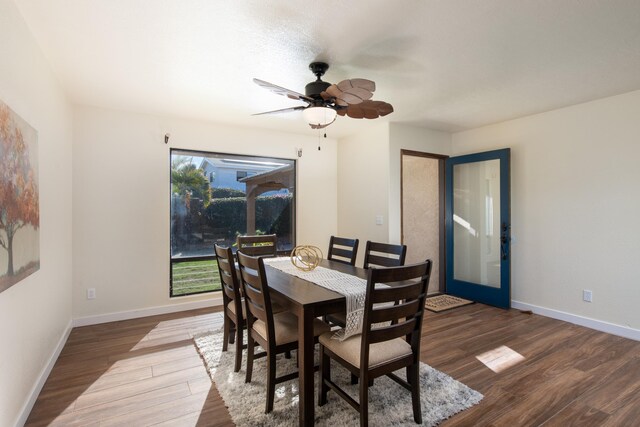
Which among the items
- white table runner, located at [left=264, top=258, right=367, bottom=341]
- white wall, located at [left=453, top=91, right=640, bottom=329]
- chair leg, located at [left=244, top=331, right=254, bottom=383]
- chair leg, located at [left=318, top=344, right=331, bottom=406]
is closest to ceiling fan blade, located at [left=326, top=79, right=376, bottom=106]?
white table runner, located at [left=264, top=258, right=367, bottom=341]

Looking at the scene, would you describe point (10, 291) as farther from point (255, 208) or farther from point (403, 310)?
point (255, 208)

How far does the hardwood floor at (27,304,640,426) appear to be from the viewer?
198 centimetres

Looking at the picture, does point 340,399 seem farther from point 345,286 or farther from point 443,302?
point 443,302

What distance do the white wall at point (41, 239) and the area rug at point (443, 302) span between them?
152 inches

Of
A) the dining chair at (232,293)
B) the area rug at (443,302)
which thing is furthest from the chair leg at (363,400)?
the area rug at (443,302)

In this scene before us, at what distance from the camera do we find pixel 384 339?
5.62 ft

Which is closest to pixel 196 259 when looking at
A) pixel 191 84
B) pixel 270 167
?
pixel 270 167

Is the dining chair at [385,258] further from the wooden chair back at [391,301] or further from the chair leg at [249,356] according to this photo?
the wooden chair back at [391,301]

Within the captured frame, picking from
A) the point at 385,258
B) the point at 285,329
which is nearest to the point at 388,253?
the point at 385,258

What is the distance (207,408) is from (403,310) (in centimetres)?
142

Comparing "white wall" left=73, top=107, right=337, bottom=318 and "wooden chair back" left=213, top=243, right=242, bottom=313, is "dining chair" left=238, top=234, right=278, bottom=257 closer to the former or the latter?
"wooden chair back" left=213, top=243, right=242, bottom=313

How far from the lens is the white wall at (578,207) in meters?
3.21

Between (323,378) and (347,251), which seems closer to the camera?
(323,378)

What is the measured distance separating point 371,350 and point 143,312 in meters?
3.13
